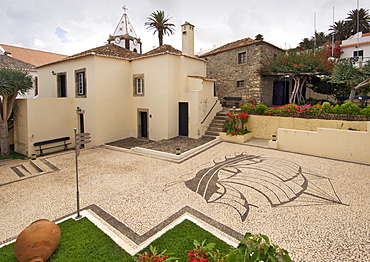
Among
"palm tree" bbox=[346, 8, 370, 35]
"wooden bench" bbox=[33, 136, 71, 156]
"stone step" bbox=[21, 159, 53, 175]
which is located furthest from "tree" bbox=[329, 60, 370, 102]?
"palm tree" bbox=[346, 8, 370, 35]

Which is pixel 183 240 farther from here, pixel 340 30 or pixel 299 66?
pixel 340 30

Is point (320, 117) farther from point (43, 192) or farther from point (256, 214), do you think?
point (43, 192)

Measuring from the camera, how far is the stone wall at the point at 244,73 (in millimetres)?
18656

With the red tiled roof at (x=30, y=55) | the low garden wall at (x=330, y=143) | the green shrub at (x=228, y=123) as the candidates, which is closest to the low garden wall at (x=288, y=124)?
the low garden wall at (x=330, y=143)

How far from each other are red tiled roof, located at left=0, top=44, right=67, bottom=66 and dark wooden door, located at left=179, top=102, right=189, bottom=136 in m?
25.3

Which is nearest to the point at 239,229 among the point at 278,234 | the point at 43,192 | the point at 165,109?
the point at 278,234

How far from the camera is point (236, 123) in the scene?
1451 centimetres

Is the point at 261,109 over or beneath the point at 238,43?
beneath

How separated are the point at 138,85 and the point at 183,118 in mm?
4239

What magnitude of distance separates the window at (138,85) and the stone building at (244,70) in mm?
8197

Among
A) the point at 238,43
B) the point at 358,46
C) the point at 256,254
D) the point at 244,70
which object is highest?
the point at 358,46

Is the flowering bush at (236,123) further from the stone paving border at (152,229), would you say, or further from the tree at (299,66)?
the stone paving border at (152,229)

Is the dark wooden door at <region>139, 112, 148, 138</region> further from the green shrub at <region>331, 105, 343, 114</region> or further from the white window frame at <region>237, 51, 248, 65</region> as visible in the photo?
the green shrub at <region>331, 105, 343, 114</region>

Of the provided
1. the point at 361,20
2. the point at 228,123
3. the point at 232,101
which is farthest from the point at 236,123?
the point at 361,20
